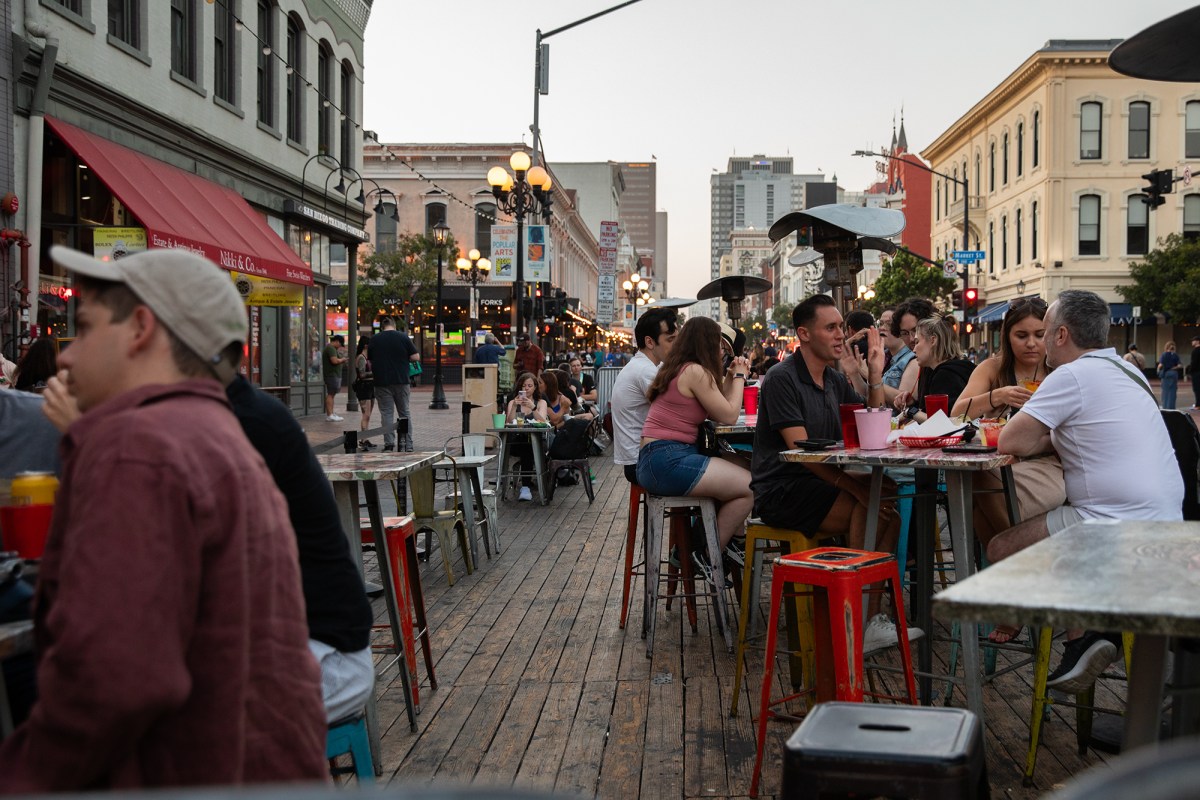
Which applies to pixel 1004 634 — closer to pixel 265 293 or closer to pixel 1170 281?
pixel 265 293

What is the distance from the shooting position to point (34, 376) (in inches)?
262

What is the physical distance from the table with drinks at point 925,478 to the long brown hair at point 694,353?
1472 mm

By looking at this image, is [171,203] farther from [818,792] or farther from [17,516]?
[818,792]

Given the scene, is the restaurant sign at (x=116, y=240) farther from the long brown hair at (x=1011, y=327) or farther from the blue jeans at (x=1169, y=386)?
the blue jeans at (x=1169, y=386)

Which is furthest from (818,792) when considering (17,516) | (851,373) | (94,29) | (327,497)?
(94,29)

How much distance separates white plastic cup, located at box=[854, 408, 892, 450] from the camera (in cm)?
526

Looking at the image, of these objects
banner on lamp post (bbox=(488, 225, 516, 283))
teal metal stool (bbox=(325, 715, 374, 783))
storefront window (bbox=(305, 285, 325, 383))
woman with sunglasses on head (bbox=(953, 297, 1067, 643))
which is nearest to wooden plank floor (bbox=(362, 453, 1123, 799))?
teal metal stool (bbox=(325, 715, 374, 783))

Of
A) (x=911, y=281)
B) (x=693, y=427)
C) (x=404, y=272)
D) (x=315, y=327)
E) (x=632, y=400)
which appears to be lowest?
(x=693, y=427)

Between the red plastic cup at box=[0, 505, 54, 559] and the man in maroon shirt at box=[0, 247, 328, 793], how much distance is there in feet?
3.52

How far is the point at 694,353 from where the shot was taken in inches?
274

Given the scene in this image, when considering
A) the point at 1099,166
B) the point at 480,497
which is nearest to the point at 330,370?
the point at 480,497

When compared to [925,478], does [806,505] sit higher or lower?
lower

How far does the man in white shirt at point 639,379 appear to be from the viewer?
27.8 ft

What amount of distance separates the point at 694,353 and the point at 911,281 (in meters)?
47.1
